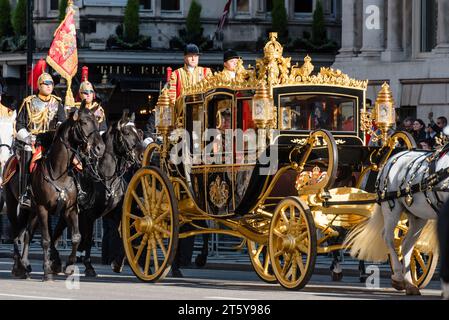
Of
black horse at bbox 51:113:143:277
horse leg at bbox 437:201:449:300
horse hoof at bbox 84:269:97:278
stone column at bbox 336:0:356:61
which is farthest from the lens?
stone column at bbox 336:0:356:61

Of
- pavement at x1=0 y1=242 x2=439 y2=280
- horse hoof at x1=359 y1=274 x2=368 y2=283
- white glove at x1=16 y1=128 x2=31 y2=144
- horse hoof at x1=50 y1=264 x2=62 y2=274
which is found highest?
white glove at x1=16 y1=128 x2=31 y2=144

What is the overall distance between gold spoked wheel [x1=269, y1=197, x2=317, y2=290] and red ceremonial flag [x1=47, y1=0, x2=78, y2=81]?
9.41 meters

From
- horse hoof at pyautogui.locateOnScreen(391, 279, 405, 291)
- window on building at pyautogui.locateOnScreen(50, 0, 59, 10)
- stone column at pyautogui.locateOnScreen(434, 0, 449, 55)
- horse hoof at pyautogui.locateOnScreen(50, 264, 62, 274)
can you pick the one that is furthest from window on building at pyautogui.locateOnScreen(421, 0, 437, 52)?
horse hoof at pyautogui.locateOnScreen(391, 279, 405, 291)

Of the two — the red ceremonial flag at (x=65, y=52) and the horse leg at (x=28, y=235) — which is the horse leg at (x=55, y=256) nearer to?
the horse leg at (x=28, y=235)

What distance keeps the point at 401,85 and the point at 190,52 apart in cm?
1639

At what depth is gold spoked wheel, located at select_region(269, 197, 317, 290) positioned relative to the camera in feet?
58.8

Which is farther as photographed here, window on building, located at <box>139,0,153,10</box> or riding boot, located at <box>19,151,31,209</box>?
window on building, located at <box>139,0,153,10</box>

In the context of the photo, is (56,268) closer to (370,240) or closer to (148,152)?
(148,152)

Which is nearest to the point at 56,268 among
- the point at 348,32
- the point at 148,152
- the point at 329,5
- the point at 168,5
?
the point at 148,152

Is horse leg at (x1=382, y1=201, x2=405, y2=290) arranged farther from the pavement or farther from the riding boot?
the riding boot

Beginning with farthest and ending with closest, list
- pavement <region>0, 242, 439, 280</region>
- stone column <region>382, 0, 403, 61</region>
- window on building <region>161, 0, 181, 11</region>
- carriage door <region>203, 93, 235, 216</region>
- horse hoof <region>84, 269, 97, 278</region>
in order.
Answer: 1. window on building <region>161, 0, 181, 11</region>
2. stone column <region>382, 0, 403, 61</region>
3. pavement <region>0, 242, 439, 280</region>
4. horse hoof <region>84, 269, 97, 278</region>
5. carriage door <region>203, 93, 235, 216</region>

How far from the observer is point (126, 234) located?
67.7 ft
